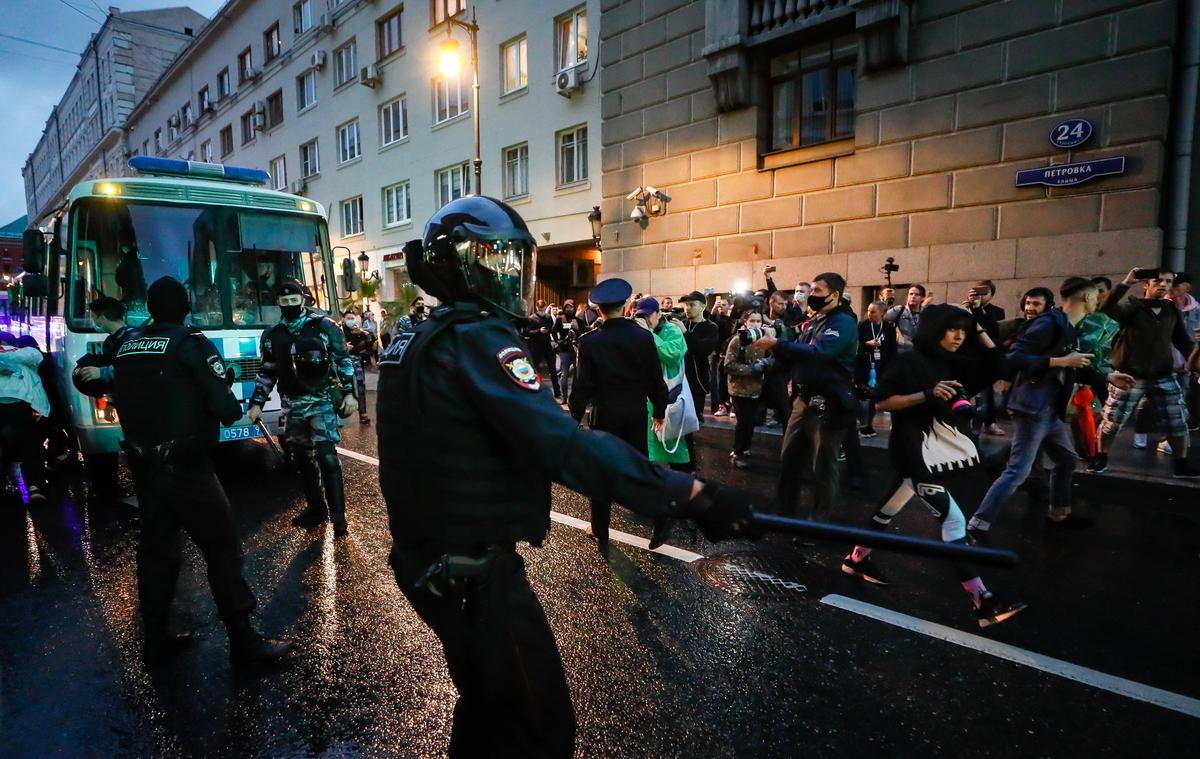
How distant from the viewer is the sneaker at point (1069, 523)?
4.96 m

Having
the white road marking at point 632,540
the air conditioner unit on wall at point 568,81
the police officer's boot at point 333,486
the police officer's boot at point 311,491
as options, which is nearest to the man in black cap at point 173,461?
the police officer's boot at point 333,486

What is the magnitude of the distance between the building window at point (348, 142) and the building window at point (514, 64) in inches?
332

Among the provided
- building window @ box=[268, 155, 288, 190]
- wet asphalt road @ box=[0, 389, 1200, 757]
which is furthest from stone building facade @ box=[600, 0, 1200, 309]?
building window @ box=[268, 155, 288, 190]

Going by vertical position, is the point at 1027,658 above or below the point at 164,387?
below

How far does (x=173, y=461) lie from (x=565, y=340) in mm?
10009

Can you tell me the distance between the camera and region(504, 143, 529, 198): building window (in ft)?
61.1

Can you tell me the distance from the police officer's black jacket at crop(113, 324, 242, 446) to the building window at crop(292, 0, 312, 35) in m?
28.6

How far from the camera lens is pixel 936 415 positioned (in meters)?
3.73

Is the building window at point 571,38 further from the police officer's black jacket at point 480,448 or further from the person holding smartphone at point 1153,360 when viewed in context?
the police officer's black jacket at point 480,448

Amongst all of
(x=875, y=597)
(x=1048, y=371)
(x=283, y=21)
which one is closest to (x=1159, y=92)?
(x=1048, y=371)

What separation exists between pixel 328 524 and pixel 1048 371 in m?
5.51

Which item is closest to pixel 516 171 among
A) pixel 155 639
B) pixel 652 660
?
pixel 155 639

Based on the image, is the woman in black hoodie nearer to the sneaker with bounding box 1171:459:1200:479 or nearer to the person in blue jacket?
the person in blue jacket

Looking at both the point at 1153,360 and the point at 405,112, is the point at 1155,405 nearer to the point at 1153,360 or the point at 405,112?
the point at 1153,360
